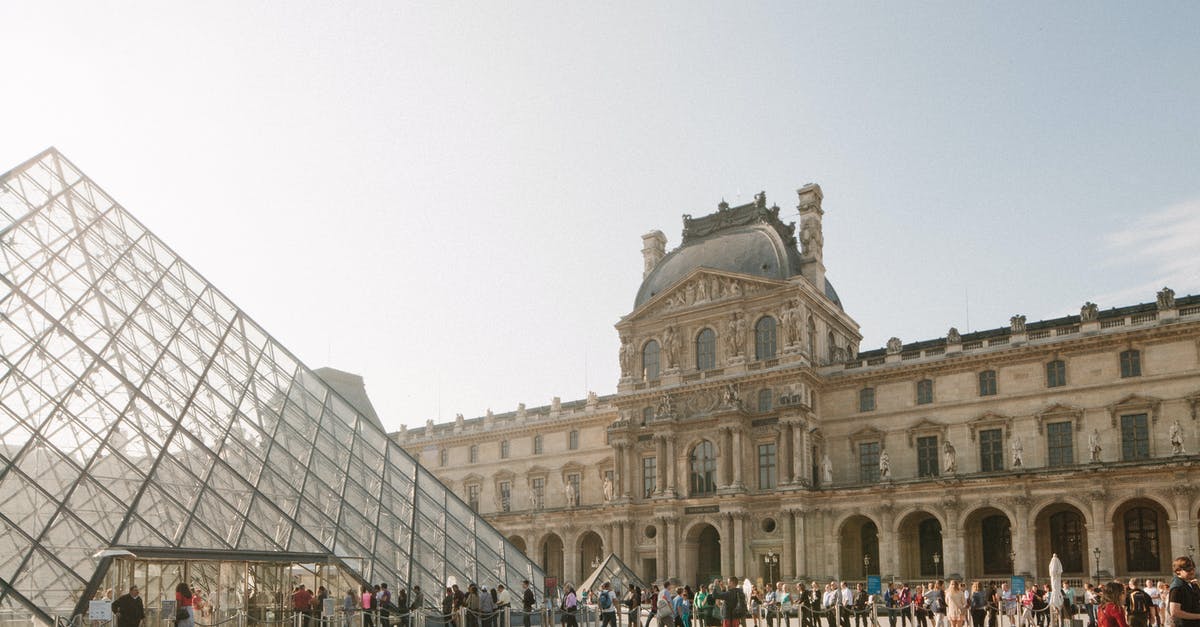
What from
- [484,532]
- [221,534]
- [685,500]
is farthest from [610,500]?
[221,534]

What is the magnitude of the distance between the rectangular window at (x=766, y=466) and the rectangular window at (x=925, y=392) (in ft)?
20.9

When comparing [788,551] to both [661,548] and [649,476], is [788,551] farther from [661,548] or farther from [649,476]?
[649,476]

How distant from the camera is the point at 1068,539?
38875 millimetres

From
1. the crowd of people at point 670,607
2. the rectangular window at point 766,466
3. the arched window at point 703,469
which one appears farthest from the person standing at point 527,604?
the arched window at point 703,469

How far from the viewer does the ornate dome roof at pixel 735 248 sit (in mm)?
46656

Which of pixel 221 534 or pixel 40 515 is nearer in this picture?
pixel 40 515

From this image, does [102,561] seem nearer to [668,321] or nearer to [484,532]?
[484,532]

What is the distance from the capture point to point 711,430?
45.6 metres

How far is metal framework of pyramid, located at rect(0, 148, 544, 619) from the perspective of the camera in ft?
52.8

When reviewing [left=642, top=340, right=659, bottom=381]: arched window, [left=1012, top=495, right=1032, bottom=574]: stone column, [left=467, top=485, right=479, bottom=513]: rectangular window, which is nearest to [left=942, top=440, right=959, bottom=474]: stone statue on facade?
[left=1012, top=495, right=1032, bottom=574]: stone column

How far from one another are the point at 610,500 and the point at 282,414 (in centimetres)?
2740

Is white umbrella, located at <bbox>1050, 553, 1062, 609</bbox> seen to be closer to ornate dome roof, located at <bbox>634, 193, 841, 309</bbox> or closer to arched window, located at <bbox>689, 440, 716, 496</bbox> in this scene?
arched window, located at <bbox>689, 440, 716, 496</bbox>

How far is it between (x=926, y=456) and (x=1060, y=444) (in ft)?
17.0

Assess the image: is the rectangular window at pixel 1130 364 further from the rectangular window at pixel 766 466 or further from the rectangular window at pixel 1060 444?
the rectangular window at pixel 766 466
